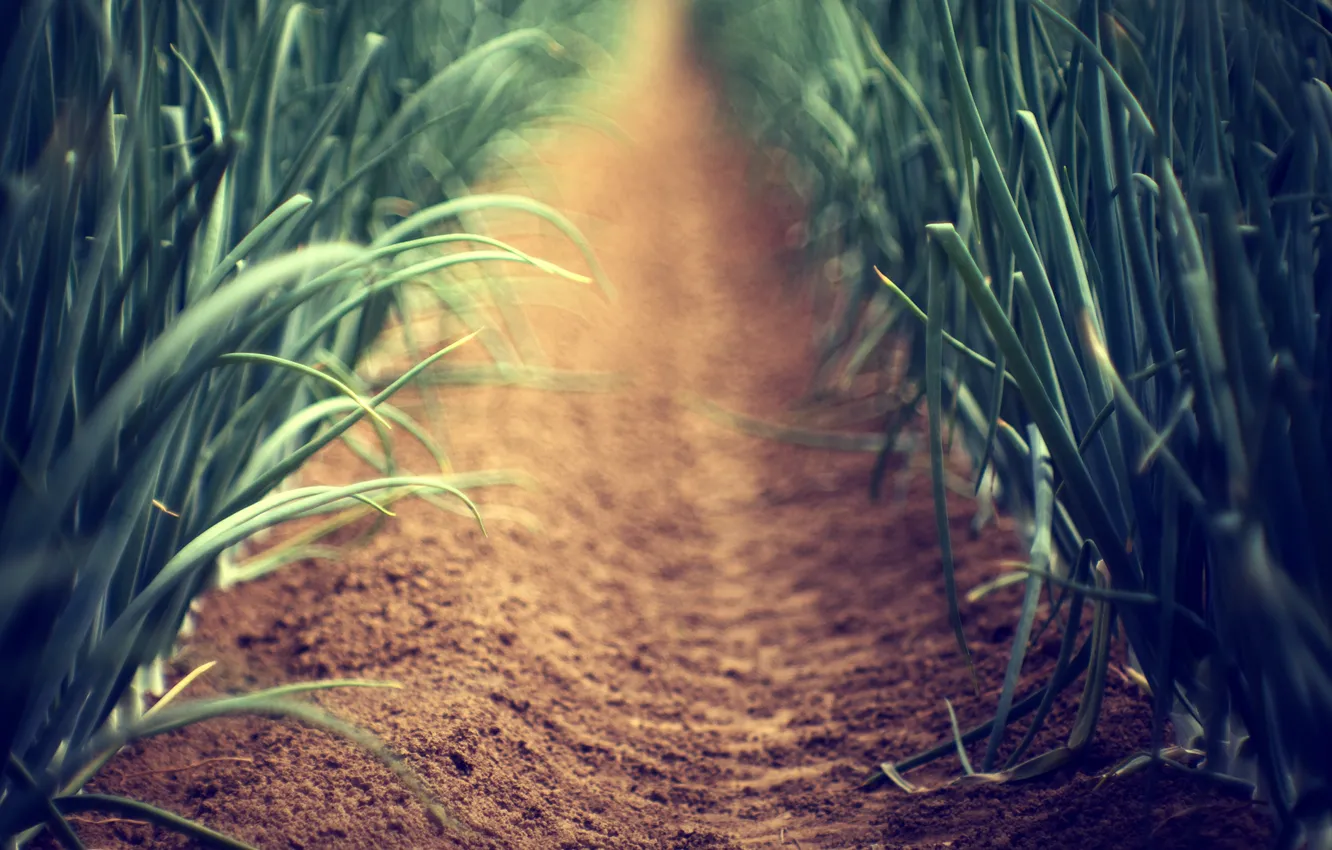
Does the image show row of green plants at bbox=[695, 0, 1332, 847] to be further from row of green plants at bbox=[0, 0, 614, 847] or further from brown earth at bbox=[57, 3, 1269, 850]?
row of green plants at bbox=[0, 0, 614, 847]

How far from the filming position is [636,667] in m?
1.14

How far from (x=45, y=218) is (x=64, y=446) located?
0.48 ft

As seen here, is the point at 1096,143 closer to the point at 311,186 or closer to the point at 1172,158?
the point at 1172,158

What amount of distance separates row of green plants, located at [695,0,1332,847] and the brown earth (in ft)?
0.20

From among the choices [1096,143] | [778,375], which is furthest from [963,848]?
[778,375]

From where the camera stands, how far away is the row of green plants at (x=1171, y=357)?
0.49 meters

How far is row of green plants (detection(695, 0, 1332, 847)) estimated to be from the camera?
493 millimetres

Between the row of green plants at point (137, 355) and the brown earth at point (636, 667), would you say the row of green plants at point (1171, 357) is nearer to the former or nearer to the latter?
the brown earth at point (636, 667)

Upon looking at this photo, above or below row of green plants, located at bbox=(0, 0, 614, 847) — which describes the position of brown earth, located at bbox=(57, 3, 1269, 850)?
below

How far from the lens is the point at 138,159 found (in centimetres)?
67

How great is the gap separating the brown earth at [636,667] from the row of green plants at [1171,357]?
6 centimetres

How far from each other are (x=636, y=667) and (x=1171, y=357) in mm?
738

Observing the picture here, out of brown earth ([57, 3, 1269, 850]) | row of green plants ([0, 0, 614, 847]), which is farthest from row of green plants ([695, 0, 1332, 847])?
row of green plants ([0, 0, 614, 847])

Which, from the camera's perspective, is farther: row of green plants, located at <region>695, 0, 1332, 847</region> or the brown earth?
the brown earth
